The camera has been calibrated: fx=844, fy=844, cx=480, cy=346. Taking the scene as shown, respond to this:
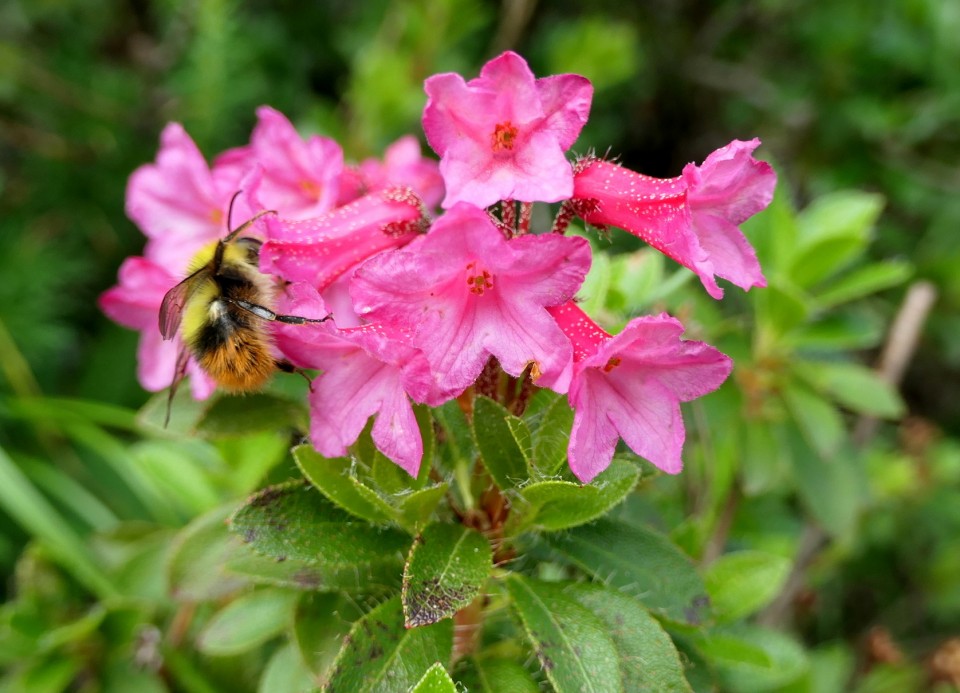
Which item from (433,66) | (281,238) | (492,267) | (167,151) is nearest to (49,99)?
(433,66)

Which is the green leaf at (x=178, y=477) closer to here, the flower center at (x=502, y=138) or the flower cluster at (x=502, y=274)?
the flower cluster at (x=502, y=274)

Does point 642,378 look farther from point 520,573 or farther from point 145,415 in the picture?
point 145,415

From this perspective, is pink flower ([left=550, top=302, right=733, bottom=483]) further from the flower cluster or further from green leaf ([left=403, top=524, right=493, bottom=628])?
Result: green leaf ([left=403, top=524, right=493, bottom=628])

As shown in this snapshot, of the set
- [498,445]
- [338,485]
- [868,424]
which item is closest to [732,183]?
[498,445]

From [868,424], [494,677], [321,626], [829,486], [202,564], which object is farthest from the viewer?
[868,424]

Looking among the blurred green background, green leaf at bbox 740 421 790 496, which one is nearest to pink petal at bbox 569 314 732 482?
green leaf at bbox 740 421 790 496

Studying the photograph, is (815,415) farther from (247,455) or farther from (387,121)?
(387,121)
